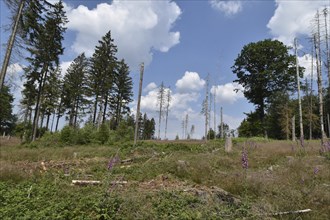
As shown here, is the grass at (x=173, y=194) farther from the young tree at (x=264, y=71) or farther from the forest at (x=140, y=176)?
the young tree at (x=264, y=71)

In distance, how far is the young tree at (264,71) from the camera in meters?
33.8

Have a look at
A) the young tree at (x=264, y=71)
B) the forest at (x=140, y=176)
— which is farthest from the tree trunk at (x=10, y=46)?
the young tree at (x=264, y=71)

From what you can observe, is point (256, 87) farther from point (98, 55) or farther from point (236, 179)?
point (236, 179)

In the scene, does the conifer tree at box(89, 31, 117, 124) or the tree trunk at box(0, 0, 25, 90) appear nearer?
the tree trunk at box(0, 0, 25, 90)

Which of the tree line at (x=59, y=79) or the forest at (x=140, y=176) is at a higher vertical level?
the tree line at (x=59, y=79)

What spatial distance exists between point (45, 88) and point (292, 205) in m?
26.2

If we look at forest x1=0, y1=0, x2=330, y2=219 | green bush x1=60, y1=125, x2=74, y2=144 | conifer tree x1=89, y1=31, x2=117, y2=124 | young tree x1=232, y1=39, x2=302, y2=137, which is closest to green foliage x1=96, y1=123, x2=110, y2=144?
forest x1=0, y1=0, x2=330, y2=219

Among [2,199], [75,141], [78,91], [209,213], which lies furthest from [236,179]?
[78,91]

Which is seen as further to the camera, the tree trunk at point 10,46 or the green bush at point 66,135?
the green bush at point 66,135

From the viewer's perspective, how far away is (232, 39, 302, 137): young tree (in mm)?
33750

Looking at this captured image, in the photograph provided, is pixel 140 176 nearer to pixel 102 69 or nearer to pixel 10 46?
pixel 10 46

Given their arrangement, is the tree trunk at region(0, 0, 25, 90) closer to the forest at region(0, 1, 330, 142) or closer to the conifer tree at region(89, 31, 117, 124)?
the forest at region(0, 1, 330, 142)

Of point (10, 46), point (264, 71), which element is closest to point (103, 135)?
point (10, 46)

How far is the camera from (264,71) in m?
33.6
